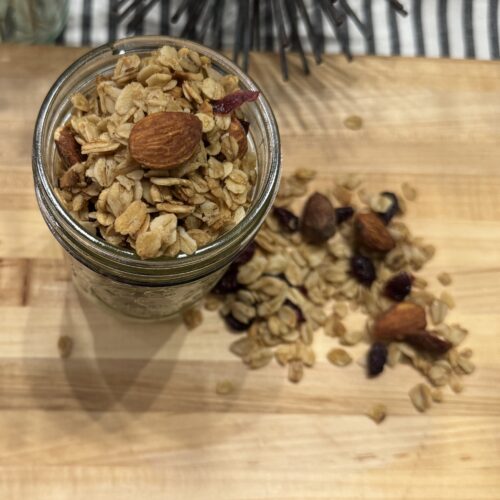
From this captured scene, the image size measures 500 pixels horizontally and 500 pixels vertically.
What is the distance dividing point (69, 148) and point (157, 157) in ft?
0.28

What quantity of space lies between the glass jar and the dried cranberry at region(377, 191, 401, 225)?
21 centimetres

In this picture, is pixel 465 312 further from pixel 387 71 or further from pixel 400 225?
pixel 387 71

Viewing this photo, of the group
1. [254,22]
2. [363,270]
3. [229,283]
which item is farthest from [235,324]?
[254,22]

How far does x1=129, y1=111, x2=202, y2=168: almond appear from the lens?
1.76 feet

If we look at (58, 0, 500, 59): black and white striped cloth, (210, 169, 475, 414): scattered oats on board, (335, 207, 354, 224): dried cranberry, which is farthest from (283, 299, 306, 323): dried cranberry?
(58, 0, 500, 59): black and white striped cloth

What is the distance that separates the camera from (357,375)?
30.3 inches

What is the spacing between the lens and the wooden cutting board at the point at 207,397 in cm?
72

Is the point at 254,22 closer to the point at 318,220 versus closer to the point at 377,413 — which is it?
the point at 318,220

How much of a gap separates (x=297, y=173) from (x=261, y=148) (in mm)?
175

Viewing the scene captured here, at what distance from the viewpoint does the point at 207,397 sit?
0.75 m

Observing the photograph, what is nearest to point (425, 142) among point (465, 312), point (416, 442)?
point (465, 312)

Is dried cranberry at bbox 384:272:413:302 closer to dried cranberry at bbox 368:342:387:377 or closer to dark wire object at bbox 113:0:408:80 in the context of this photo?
dried cranberry at bbox 368:342:387:377

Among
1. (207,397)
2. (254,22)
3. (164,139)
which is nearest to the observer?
(164,139)

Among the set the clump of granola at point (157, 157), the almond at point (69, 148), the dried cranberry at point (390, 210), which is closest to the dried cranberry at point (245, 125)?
the clump of granola at point (157, 157)
